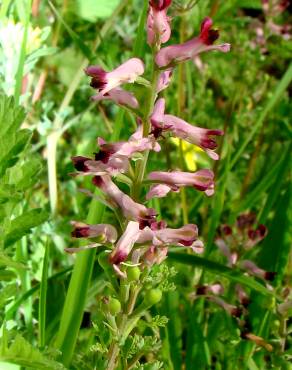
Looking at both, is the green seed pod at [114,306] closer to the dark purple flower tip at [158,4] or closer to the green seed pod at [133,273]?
the green seed pod at [133,273]

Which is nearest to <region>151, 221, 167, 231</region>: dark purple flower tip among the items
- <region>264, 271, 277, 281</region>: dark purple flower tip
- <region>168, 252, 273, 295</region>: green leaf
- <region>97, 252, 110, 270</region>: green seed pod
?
<region>97, 252, 110, 270</region>: green seed pod

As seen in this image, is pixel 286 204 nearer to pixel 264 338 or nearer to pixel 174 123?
pixel 264 338

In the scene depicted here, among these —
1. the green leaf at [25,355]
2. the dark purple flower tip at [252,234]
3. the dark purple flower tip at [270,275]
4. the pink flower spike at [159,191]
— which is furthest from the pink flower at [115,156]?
the dark purple flower tip at [252,234]

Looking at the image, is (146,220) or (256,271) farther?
(256,271)

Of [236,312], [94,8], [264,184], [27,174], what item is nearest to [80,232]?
[27,174]

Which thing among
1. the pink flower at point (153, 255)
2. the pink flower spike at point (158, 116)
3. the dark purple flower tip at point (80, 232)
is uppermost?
the pink flower spike at point (158, 116)

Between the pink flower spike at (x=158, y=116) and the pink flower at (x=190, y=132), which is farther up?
the pink flower spike at (x=158, y=116)

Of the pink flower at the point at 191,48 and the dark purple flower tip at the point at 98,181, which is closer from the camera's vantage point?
the pink flower at the point at 191,48

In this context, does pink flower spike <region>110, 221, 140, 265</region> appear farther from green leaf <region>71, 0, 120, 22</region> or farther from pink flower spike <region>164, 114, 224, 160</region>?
green leaf <region>71, 0, 120, 22</region>

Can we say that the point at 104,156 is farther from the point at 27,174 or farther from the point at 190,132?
the point at 27,174
